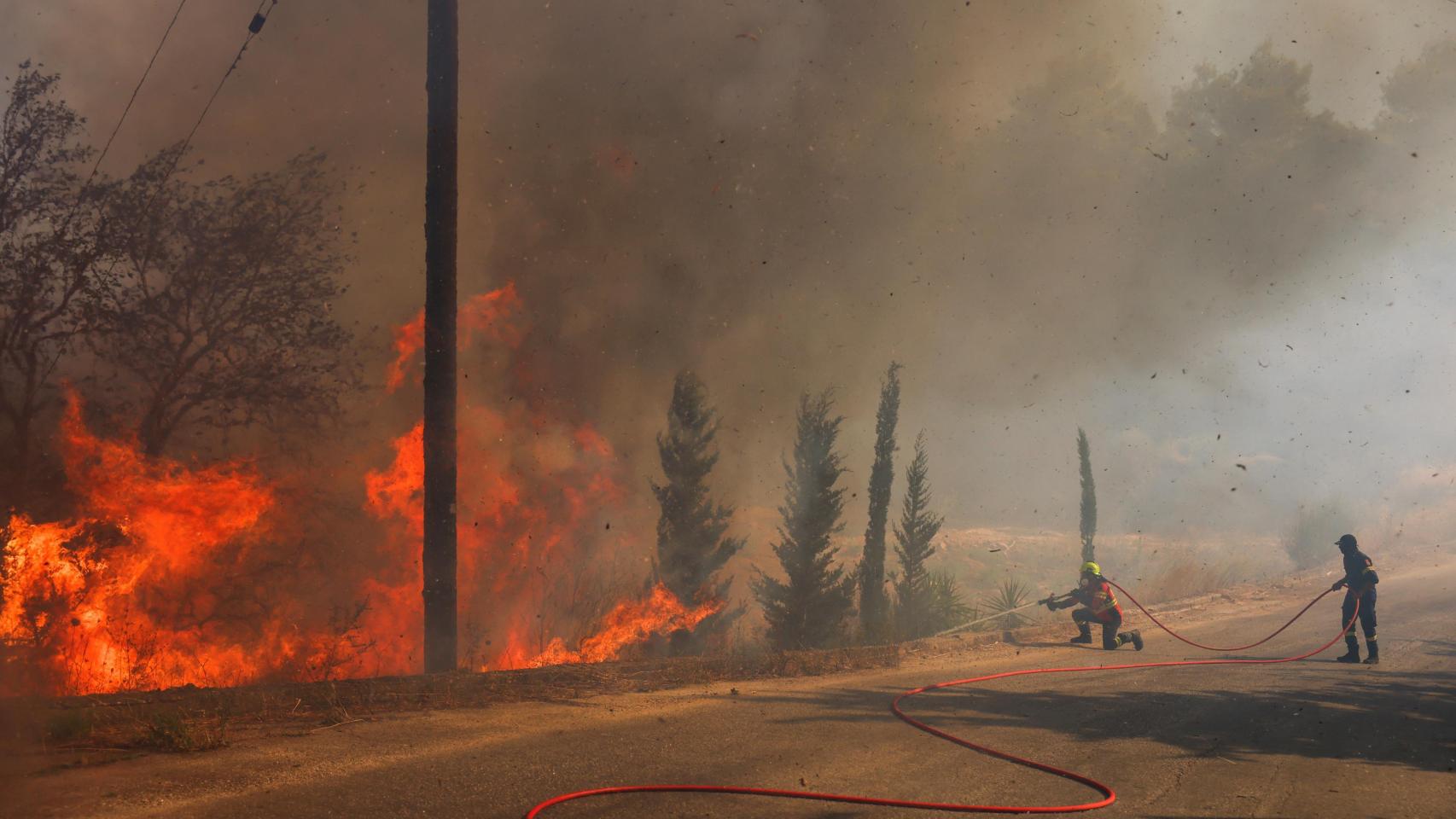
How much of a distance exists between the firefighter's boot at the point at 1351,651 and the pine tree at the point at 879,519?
12038mm

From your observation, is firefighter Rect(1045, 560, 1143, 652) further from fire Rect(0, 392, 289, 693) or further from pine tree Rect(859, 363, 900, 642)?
fire Rect(0, 392, 289, 693)

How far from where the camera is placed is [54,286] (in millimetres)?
13930

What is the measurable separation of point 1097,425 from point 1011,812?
85849 millimetres

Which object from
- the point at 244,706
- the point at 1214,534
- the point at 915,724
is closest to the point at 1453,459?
the point at 1214,534

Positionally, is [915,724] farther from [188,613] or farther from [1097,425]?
[1097,425]

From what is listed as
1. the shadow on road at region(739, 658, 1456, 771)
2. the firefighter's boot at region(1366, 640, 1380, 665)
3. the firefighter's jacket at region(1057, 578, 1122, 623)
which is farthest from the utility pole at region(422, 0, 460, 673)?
the firefighter's boot at region(1366, 640, 1380, 665)

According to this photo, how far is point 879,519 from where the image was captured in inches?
1046

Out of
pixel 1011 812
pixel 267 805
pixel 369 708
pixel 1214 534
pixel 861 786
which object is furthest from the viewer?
pixel 1214 534

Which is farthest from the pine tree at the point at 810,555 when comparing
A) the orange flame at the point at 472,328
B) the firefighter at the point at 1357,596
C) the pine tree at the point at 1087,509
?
the firefighter at the point at 1357,596

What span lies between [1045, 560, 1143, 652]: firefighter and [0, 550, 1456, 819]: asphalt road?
10.5 feet

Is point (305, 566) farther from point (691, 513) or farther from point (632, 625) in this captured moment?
point (691, 513)

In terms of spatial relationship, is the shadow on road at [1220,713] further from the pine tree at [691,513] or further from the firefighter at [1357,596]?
the pine tree at [691,513]

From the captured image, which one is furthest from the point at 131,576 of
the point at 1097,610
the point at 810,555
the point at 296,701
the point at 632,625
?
the point at 810,555

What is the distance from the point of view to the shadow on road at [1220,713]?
24.9 feet
